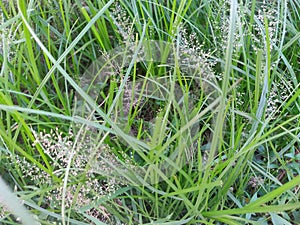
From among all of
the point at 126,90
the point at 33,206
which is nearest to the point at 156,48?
the point at 126,90

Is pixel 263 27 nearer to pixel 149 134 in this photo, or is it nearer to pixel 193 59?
pixel 193 59

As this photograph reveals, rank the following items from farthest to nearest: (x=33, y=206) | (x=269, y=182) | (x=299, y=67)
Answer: (x=299, y=67)
(x=269, y=182)
(x=33, y=206)

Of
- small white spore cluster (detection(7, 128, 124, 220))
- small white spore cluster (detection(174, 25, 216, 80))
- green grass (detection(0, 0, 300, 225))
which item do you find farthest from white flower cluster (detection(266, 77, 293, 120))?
small white spore cluster (detection(7, 128, 124, 220))

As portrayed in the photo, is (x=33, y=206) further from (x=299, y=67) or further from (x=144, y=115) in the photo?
(x=299, y=67)

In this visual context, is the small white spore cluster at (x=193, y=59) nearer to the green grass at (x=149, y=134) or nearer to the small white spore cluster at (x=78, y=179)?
the green grass at (x=149, y=134)

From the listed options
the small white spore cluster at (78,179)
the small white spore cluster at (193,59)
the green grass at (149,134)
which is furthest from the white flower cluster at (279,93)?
the small white spore cluster at (78,179)

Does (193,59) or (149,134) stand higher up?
(193,59)

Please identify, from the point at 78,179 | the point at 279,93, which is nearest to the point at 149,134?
the point at 78,179

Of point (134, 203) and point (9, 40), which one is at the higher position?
point (9, 40)
